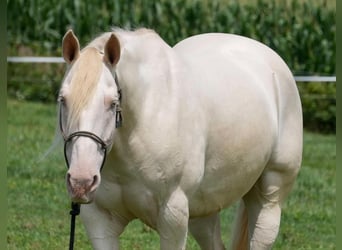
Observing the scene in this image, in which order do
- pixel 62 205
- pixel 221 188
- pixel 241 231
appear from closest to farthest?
1. pixel 221 188
2. pixel 241 231
3. pixel 62 205

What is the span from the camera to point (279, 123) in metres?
5.87

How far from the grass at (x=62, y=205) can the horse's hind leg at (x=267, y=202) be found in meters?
1.27

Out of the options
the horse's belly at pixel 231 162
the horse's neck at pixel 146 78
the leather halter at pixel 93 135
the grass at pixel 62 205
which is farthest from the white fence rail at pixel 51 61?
the leather halter at pixel 93 135

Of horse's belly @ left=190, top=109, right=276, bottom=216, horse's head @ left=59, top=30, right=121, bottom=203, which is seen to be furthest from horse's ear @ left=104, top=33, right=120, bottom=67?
horse's belly @ left=190, top=109, right=276, bottom=216

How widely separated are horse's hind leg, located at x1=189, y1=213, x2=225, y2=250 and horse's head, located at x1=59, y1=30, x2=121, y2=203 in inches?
65.5

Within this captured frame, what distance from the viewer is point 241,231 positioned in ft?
20.4

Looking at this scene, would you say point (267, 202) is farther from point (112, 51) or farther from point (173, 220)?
point (112, 51)

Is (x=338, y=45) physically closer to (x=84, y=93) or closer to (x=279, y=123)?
(x=84, y=93)

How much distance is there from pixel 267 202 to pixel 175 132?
48.5 inches

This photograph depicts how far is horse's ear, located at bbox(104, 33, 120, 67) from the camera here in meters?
4.50

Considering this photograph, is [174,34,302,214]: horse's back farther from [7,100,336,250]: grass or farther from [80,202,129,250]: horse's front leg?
[7,100,336,250]: grass

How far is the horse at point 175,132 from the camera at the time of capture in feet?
14.4

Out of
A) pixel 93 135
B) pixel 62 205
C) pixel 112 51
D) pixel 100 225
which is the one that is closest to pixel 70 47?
pixel 112 51

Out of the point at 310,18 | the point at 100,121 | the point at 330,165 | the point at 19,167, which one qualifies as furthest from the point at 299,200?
the point at 310,18
